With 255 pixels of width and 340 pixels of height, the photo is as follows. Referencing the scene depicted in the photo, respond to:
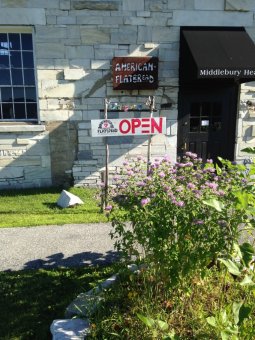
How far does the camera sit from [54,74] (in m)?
7.58

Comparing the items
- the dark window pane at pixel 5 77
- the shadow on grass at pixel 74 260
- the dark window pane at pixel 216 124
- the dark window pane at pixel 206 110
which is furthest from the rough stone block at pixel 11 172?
the dark window pane at pixel 216 124

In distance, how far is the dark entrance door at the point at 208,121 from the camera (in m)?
8.23

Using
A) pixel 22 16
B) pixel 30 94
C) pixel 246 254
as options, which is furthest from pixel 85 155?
pixel 246 254

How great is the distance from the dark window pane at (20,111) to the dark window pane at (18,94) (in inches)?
5.4

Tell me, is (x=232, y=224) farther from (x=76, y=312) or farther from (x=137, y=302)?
(x=76, y=312)

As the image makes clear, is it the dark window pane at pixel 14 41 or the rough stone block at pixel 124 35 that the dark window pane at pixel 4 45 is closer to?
the dark window pane at pixel 14 41

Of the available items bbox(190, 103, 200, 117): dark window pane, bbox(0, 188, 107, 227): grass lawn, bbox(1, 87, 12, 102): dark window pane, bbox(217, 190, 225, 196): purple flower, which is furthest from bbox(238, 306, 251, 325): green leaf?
bbox(1, 87, 12, 102): dark window pane

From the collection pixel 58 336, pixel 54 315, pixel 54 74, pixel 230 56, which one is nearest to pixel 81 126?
pixel 54 74

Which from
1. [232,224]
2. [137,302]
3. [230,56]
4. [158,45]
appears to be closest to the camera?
[232,224]

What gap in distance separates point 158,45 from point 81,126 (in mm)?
2510

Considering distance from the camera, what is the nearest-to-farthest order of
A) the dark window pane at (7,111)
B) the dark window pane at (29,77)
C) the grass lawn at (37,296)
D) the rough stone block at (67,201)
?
the grass lawn at (37,296) → the rough stone block at (67,201) → the dark window pane at (29,77) → the dark window pane at (7,111)

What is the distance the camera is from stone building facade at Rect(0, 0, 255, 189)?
7.41 meters

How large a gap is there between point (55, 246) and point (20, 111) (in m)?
4.17

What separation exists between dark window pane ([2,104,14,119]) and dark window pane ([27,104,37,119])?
0.39 metres
